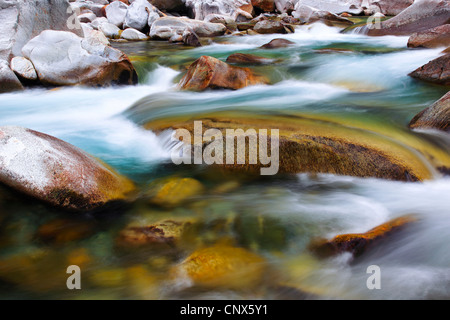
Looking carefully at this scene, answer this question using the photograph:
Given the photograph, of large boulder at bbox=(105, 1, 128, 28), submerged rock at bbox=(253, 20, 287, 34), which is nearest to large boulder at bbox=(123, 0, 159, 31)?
large boulder at bbox=(105, 1, 128, 28)

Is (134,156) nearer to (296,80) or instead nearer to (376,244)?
(376,244)

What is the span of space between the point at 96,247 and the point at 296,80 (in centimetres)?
596

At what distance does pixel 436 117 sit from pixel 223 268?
11.3ft

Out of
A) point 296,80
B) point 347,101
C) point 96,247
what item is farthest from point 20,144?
point 296,80

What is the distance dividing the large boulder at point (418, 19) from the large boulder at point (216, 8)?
11428mm

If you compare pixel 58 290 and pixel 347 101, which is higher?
pixel 347 101

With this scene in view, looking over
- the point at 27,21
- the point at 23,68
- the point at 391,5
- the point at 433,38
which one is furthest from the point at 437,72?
the point at 391,5

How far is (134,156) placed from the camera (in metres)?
4.74

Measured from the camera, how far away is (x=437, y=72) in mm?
6395

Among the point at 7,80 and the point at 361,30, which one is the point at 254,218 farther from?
the point at 361,30

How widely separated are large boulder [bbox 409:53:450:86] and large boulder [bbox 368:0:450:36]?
16.7ft

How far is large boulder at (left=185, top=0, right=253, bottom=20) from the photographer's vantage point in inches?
855

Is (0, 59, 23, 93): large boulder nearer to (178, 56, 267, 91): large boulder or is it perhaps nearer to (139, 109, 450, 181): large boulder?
(178, 56, 267, 91): large boulder
